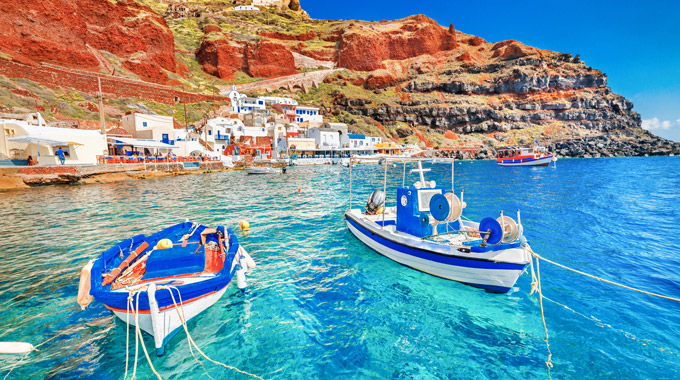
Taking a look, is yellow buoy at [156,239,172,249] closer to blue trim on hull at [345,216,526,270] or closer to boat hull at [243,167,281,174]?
blue trim on hull at [345,216,526,270]

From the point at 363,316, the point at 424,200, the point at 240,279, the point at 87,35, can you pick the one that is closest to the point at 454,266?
the point at 424,200

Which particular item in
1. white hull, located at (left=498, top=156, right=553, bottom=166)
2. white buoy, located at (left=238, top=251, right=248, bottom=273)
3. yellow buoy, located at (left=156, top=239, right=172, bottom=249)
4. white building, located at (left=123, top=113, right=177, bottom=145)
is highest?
white building, located at (left=123, top=113, right=177, bottom=145)

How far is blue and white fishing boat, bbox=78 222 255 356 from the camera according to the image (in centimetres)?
525

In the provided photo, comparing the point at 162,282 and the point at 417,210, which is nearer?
the point at 162,282

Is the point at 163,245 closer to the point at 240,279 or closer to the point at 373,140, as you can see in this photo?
the point at 240,279

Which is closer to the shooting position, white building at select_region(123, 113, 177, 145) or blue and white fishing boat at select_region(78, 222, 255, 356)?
blue and white fishing boat at select_region(78, 222, 255, 356)

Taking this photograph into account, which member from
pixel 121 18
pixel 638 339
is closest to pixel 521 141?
pixel 638 339

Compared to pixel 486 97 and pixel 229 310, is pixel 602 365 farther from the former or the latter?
pixel 486 97

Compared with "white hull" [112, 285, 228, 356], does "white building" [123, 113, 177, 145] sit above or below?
above

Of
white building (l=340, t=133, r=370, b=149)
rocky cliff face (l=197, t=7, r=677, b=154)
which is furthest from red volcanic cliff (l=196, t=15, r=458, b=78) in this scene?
white building (l=340, t=133, r=370, b=149)

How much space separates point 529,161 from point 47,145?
292 feet

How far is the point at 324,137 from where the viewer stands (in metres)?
78.1

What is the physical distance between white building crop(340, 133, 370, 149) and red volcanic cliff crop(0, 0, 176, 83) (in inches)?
2468

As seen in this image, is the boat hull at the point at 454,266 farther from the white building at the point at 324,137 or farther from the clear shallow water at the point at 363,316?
the white building at the point at 324,137
